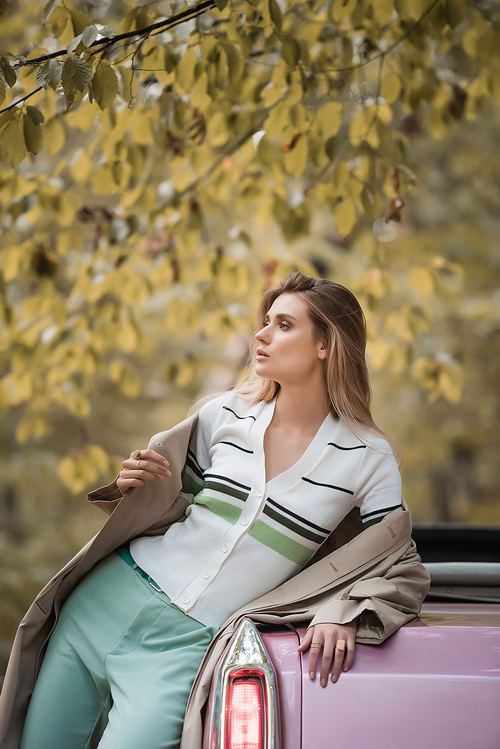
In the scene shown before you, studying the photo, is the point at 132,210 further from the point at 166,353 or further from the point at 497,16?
the point at 166,353

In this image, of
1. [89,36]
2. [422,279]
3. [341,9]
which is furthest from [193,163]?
[89,36]

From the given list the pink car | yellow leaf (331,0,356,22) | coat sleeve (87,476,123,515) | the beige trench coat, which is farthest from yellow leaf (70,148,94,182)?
the pink car

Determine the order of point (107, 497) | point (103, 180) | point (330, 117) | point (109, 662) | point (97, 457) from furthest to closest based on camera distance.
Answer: point (97, 457)
point (103, 180)
point (330, 117)
point (107, 497)
point (109, 662)

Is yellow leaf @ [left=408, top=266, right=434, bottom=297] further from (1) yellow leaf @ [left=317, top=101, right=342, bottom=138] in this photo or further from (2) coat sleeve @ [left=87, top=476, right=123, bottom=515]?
(2) coat sleeve @ [left=87, top=476, right=123, bottom=515]

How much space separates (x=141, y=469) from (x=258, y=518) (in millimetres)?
370

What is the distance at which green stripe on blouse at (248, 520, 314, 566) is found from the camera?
6.63 ft

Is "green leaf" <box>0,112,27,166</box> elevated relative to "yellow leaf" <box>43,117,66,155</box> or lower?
elevated

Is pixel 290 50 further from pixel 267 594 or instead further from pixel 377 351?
pixel 377 351

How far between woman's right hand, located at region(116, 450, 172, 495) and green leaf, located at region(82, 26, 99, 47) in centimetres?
118

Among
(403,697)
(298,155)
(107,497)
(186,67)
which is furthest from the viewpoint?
(298,155)

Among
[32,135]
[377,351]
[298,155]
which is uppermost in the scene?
[32,135]

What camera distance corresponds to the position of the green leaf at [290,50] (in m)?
3.01

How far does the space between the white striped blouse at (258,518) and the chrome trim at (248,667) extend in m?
0.27

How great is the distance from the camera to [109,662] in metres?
1.91
